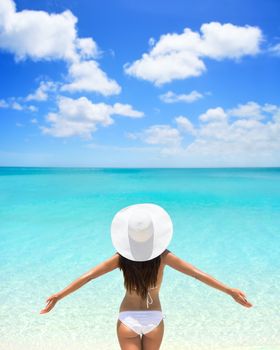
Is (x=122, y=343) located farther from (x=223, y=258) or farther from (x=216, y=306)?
(x=223, y=258)

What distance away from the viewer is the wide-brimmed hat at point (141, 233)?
7.20 ft

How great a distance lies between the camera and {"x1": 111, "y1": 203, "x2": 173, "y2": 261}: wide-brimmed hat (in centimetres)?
219

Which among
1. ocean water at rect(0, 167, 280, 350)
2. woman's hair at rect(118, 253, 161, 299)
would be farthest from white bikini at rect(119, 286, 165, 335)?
ocean water at rect(0, 167, 280, 350)

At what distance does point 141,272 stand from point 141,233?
31cm

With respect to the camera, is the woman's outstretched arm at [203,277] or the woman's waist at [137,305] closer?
the woman's outstretched arm at [203,277]

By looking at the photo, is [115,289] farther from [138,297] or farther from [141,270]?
[141,270]

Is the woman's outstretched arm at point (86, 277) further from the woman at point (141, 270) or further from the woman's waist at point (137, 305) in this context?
the woman's waist at point (137, 305)

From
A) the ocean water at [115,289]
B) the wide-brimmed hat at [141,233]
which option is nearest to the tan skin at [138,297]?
the wide-brimmed hat at [141,233]

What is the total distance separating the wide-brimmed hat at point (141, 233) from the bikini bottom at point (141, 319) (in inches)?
17.9

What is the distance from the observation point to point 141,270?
2.31 metres

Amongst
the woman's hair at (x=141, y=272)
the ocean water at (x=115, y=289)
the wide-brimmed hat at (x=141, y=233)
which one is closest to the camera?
the wide-brimmed hat at (x=141, y=233)

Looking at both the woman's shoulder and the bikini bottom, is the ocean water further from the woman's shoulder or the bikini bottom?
the woman's shoulder

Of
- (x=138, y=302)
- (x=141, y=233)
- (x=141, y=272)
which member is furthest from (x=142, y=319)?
(x=141, y=233)

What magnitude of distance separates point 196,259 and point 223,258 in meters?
0.62
